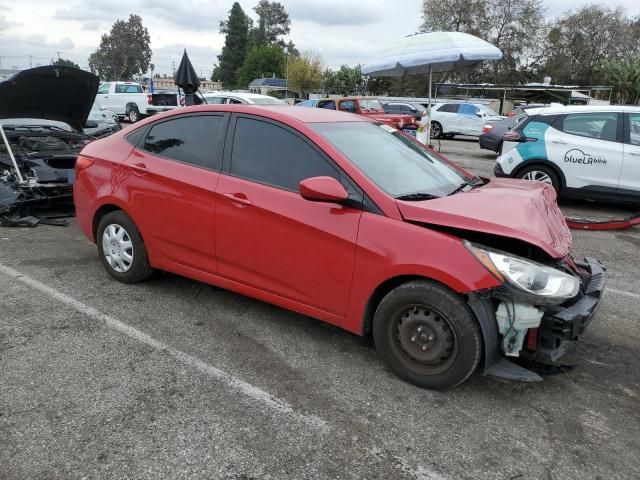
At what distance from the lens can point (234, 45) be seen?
9975cm

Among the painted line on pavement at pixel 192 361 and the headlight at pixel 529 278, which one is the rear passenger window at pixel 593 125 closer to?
the headlight at pixel 529 278

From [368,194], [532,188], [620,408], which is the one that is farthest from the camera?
[532,188]

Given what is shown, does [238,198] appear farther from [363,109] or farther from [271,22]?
[271,22]

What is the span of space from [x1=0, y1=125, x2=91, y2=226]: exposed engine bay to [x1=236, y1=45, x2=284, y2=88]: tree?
278ft

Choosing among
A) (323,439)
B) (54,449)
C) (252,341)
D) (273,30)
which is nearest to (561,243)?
(323,439)

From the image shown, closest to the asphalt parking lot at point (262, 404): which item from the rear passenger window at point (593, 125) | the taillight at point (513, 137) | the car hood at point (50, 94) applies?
the car hood at point (50, 94)

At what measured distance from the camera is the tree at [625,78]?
44750 millimetres

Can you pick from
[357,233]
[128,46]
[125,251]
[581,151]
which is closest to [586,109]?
[581,151]

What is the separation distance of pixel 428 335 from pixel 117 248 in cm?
280

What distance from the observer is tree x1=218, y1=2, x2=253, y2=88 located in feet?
326

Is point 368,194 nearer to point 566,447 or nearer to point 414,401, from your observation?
point 414,401

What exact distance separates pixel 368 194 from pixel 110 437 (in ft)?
6.22

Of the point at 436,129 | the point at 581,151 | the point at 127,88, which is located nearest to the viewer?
the point at 581,151

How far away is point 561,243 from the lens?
3.09 metres
